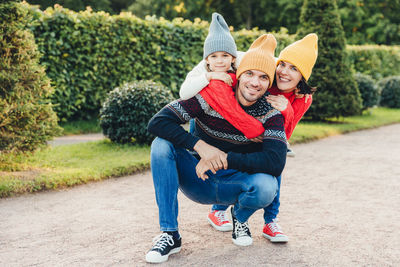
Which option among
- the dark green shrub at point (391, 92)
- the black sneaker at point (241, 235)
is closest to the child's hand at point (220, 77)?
the black sneaker at point (241, 235)

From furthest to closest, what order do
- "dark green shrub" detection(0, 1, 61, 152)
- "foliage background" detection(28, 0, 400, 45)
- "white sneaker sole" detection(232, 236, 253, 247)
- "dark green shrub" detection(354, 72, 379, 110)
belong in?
"foliage background" detection(28, 0, 400, 45) < "dark green shrub" detection(354, 72, 379, 110) < "dark green shrub" detection(0, 1, 61, 152) < "white sneaker sole" detection(232, 236, 253, 247)

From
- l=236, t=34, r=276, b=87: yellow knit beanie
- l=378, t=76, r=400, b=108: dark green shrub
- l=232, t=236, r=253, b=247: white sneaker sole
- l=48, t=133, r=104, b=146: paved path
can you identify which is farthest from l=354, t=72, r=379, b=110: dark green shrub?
l=232, t=236, r=253, b=247: white sneaker sole

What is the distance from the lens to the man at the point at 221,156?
3016 mm

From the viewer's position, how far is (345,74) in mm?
11062

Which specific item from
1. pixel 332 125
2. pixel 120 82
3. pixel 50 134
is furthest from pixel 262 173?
pixel 332 125

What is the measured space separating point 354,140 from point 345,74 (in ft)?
8.93

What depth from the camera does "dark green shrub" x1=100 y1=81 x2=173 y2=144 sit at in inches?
275

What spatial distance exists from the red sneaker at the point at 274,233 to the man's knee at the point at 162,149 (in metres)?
1.06

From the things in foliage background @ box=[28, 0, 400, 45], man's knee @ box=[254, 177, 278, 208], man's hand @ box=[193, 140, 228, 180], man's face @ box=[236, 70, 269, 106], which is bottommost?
man's knee @ box=[254, 177, 278, 208]

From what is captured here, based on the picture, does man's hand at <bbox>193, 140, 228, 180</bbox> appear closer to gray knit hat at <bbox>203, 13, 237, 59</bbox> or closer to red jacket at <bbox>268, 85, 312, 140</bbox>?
red jacket at <bbox>268, 85, 312, 140</bbox>

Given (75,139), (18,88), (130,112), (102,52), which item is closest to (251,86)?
(18,88)

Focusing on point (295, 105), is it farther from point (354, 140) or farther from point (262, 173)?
point (354, 140)

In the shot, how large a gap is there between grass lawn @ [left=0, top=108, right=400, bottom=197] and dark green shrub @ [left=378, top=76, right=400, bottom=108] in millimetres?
13165

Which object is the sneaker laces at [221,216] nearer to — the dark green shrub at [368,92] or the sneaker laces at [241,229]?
the sneaker laces at [241,229]
